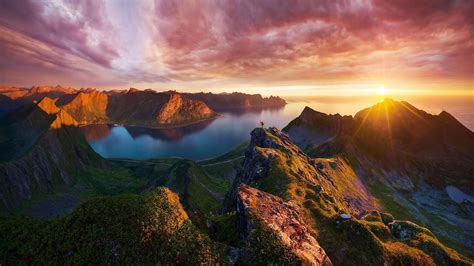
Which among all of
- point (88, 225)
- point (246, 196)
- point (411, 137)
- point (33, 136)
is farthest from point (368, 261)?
point (33, 136)

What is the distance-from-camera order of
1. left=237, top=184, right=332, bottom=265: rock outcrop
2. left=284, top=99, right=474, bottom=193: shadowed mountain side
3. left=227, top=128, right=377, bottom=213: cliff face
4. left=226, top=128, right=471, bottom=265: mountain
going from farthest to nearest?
left=284, top=99, right=474, bottom=193: shadowed mountain side
left=227, top=128, right=377, bottom=213: cliff face
left=226, top=128, right=471, bottom=265: mountain
left=237, top=184, right=332, bottom=265: rock outcrop

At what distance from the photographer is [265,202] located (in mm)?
29688

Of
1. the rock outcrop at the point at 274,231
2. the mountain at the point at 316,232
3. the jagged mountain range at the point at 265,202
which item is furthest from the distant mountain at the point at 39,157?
the rock outcrop at the point at 274,231

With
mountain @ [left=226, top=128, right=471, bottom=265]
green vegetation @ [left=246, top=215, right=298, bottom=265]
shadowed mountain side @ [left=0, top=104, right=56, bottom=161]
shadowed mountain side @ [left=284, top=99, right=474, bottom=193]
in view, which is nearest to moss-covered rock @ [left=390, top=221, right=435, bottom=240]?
mountain @ [left=226, top=128, right=471, bottom=265]

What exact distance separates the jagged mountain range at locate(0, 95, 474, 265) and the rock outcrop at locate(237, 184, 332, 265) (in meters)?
0.13

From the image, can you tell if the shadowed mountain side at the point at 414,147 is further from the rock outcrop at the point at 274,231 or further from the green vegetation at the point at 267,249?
the green vegetation at the point at 267,249

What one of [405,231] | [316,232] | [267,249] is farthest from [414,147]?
[267,249]

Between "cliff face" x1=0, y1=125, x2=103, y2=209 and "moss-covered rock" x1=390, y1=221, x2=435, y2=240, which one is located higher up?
"moss-covered rock" x1=390, y1=221, x2=435, y2=240

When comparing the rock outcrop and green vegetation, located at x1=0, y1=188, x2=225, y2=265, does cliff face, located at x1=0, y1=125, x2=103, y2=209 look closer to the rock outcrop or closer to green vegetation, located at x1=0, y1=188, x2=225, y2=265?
green vegetation, located at x1=0, y1=188, x2=225, y2=265

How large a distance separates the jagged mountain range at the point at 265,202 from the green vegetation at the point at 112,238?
0.29ft

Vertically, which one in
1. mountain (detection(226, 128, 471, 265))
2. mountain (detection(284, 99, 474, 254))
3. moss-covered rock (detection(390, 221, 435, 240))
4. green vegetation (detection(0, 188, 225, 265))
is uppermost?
green vegetation (detection(0, 188, 225, 265))

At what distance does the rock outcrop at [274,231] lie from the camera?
21297mm

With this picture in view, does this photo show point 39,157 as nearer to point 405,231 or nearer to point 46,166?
point 46,166

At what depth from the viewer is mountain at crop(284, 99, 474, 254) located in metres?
112
